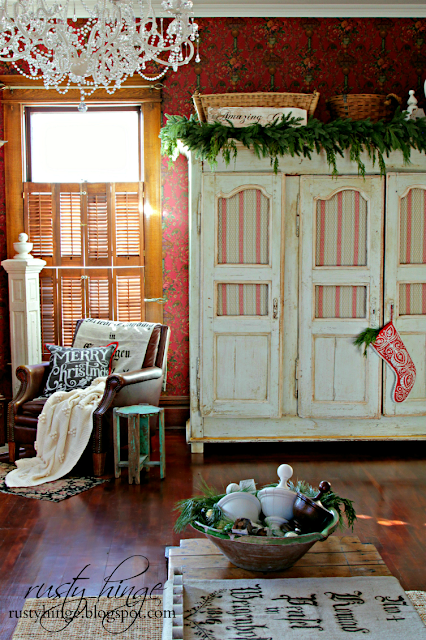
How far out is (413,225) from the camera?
4.07m

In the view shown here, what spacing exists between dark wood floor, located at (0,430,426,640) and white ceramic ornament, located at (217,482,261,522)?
0.71 metres

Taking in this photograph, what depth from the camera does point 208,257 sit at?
4.03m

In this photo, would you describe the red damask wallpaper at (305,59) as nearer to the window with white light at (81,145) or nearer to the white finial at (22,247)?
the window with white light at (81,145)

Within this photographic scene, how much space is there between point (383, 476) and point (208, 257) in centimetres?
180

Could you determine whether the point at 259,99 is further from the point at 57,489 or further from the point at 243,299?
the point at 57,489

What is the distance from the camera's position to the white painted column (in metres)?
4.43

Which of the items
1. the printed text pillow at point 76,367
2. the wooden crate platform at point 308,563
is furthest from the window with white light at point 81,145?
the wooden crate platform at point 308,563

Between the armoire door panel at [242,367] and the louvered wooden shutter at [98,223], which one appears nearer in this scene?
the armoire door panel at [242,367]

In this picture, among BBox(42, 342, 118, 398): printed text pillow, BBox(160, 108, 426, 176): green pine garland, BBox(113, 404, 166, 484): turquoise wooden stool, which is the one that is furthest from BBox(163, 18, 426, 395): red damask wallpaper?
BBox(113, 404, 166, 484): turquoise wooden stool

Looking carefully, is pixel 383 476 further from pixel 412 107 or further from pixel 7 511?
pixel 412 107

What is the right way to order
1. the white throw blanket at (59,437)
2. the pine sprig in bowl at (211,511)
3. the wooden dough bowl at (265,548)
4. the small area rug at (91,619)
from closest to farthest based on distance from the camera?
the wooden dough bowl at (265,548) → the pine sprig in bowl at (211,511) → the small area rug at (91,619) → the white throw blanket at (59,437)

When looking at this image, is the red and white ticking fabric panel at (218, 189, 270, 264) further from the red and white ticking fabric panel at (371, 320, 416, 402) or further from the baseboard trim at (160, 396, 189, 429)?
the baseboard trim at (160, 396, 189, 429)

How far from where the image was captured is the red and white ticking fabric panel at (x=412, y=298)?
13.5ft

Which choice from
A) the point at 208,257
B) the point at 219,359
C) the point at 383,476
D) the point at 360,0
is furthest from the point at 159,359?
the point at 360,0
